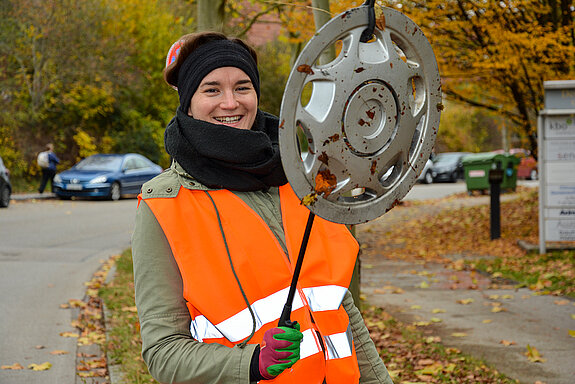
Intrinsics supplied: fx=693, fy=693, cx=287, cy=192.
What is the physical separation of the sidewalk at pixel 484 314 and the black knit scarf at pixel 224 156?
12.1ft

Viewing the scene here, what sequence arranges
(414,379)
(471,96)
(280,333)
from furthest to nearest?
1. (471,96)
2. (414,379)
3. (280,333)

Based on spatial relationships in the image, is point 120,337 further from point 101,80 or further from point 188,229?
point 101,80

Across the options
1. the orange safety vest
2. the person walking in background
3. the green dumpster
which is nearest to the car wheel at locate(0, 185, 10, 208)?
the person walking in background

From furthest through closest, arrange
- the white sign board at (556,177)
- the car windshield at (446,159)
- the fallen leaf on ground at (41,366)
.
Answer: the car windshield at (446,159), the white sign board at (556,177), the fallen leaf on ground at (41,366)

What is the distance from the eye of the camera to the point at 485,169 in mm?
20094

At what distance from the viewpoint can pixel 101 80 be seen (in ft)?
84.4

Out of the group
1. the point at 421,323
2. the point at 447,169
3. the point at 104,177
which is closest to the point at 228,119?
the point at 421,323

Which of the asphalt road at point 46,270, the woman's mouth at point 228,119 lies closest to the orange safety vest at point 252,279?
the woman's mouth at point 228,119

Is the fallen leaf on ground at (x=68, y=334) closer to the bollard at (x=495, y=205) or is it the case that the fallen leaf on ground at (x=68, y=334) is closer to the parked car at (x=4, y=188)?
the bollard at (x=495, y=205)

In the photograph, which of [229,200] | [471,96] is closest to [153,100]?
Result: [471,96]

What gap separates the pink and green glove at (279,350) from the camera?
1723mm

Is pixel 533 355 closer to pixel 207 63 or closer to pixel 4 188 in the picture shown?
pixel 207 63

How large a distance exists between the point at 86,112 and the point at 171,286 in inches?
1029

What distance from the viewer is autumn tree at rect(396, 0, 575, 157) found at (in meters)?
9.23
